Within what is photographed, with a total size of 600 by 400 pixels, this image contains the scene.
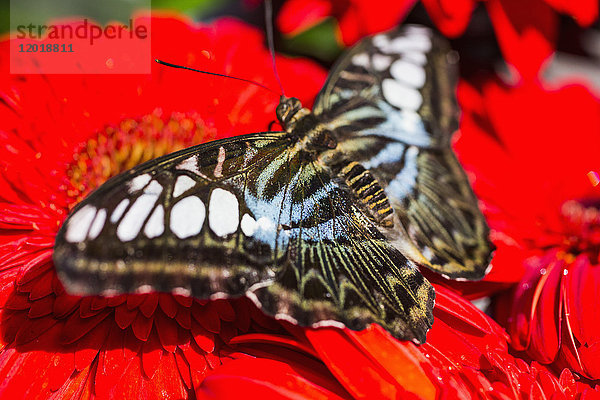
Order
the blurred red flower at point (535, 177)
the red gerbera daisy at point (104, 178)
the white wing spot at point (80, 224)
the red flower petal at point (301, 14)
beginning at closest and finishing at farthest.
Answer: the white wing spot at point (80, 224)
the red gerbera daisy at point (104, 178)
the blurred red flower at point (535, 177)
the red flower petal at point (301, 14)

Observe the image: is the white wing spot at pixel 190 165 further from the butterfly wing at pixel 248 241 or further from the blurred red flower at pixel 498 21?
the blurred red flower at pixel 498 21

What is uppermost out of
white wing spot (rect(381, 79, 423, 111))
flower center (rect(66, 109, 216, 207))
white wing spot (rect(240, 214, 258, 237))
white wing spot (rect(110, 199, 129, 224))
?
white wing spot (rect(381, 79, 423, 111))

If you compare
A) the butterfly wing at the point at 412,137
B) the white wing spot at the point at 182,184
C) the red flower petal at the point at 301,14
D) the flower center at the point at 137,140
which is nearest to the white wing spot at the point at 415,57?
the butterfly wing at the point at 412,137

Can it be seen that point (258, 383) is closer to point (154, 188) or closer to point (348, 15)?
point (154, 188)

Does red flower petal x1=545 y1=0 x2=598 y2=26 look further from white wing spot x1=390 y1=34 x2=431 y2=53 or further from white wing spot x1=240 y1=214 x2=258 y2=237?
white wing spot x1=240 y1=214 x2=258 y2=237

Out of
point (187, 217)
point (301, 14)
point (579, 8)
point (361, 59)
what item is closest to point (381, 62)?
point (361, 59)

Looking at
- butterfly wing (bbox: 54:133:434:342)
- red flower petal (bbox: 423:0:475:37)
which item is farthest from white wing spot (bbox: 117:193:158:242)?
red flower petal (bbox: 423:0:475:37)
